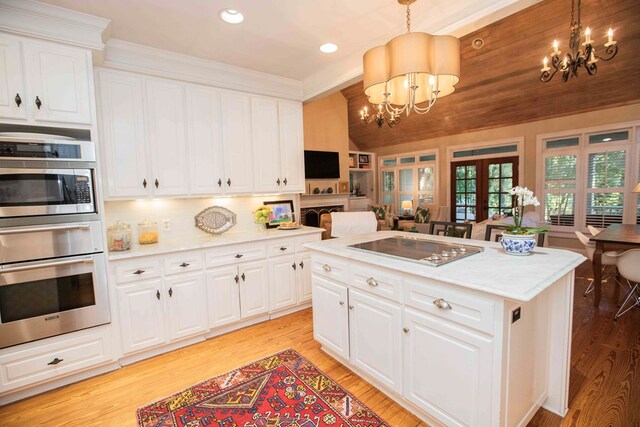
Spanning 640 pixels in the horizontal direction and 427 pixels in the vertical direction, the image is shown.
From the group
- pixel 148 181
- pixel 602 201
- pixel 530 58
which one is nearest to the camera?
pixel 148 181

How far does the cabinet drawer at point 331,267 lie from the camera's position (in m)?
2.32

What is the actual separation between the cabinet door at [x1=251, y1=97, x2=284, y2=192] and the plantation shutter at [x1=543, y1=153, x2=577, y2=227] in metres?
6.24

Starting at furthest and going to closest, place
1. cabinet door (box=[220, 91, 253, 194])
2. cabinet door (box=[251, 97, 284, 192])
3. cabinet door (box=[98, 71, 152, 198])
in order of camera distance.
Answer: cabinet door (box=[251, 97, 284, 192]), cabinet door (box=[220, 91, 253, 194]), cabinet door (box=[98, 71, 152, 198])

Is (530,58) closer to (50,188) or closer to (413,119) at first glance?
(413,119)

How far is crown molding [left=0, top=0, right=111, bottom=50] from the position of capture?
2068 millimetres

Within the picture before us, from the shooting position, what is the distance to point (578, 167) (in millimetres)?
6168

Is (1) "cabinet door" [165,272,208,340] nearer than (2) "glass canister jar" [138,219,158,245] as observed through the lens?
Yes

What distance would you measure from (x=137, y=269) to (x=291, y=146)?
7.41ft

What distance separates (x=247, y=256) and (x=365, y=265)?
5.11ft

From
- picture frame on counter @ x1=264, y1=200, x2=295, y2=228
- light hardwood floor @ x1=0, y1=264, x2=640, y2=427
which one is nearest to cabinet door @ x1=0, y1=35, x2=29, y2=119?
light hardwood floor @ x1=0, y1=264, x2=640, y2=427

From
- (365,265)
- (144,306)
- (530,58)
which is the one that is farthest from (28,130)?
(530,58)

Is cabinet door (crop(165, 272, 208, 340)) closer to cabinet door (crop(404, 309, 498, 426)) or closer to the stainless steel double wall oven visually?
the stainless steel double wall oven

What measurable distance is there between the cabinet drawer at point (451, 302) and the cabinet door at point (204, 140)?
2.40m

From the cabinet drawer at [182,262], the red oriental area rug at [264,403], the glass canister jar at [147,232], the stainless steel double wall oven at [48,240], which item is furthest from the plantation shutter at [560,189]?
the stainless steel double wall oven at [48,240]
